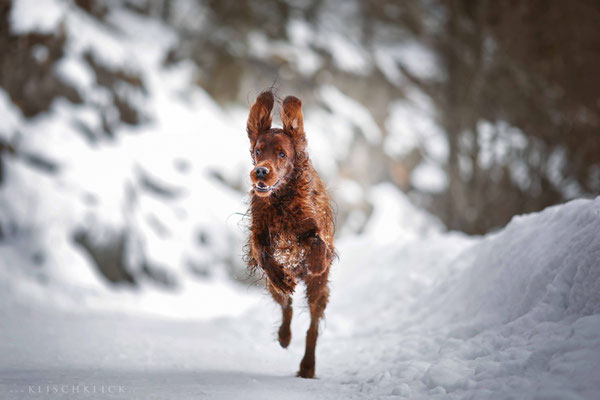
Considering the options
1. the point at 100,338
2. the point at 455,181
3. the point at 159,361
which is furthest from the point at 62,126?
the point at 455,181

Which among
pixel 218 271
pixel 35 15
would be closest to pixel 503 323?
pixel 218 271

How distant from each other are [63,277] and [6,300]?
3.55ft

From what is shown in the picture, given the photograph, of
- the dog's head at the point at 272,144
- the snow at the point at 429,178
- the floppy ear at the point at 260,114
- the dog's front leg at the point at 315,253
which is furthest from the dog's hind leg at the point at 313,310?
the snow at the point at 429,178

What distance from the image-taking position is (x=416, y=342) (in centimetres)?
334

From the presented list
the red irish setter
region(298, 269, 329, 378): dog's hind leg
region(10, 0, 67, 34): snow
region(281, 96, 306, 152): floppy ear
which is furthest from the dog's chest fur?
region(10, 0, 67, 34): snow

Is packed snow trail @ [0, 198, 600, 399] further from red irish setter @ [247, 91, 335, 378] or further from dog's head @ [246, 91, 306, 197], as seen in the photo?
dog's head @ [246, 91, 306, 197]

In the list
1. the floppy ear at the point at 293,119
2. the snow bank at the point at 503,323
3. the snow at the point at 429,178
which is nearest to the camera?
the snow bank at the point at 503,323

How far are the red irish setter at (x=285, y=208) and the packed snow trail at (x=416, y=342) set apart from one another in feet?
2.21

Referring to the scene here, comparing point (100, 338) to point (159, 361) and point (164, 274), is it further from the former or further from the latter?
point (164, 274)

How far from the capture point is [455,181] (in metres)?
9.85

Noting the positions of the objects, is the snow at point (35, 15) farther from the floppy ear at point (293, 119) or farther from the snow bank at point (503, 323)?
the snow bank at point (503, 323)

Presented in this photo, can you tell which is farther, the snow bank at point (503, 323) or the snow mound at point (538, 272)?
the snow mound at point (538, 272)

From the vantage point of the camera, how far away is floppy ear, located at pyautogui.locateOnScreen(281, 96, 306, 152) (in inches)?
116

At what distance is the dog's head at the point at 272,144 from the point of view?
265 cm
